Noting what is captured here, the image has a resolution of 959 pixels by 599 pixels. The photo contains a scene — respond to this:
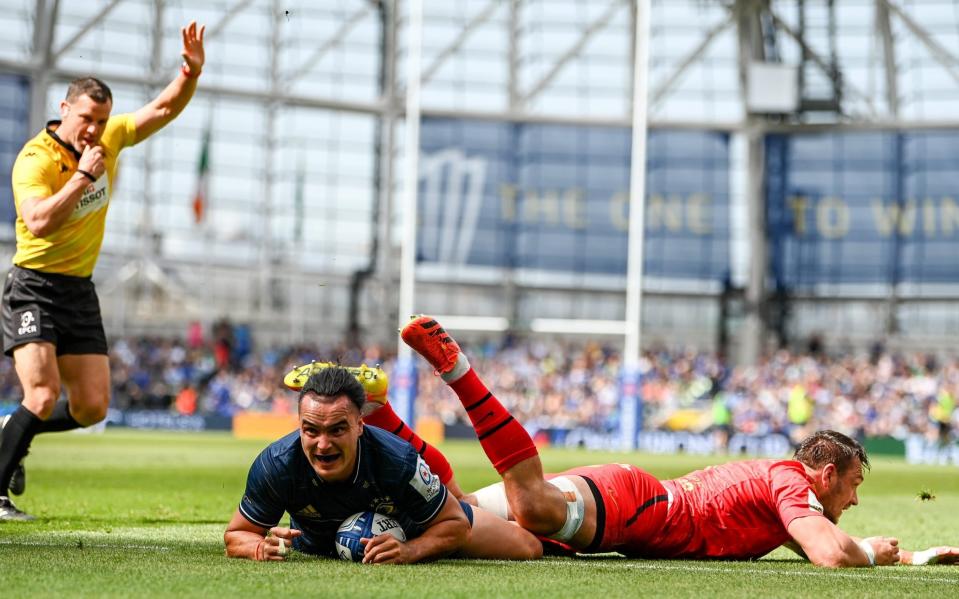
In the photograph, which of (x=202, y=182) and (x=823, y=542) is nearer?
(x=823, y=542)

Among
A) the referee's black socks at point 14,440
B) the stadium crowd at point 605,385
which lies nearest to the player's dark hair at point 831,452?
the referee's black socks at point 14,440

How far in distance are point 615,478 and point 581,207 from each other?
115ft

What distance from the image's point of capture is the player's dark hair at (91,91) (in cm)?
655

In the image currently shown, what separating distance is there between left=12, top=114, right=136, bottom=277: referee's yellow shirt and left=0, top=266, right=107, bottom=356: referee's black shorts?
0.21 ft

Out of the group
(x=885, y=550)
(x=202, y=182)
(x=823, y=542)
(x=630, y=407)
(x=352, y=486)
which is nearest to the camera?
(x=352, y=486)

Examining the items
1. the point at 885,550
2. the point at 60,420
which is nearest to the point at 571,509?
the point at 885,550

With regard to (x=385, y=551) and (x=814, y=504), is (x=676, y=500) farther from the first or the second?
(x=385, y=551)

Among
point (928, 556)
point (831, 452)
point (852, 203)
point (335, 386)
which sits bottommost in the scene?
point (928, 556)

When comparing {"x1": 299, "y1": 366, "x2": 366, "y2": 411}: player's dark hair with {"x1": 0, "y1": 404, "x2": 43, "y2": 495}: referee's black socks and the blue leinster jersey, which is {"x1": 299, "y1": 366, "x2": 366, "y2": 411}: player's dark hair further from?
{"x1": 0, "y1": 404, "x2": 43, "y2": 495}: referee's black socks

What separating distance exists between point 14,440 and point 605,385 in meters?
27.4

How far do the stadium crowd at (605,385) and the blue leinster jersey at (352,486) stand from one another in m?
22.9

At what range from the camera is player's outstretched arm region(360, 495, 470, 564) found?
16.4 ft

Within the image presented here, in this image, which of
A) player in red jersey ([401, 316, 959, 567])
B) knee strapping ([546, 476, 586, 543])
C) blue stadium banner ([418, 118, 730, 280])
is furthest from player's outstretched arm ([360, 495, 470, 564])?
blue stadium banner ([418, 118, 730, 280])

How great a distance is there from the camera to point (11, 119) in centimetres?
3625
